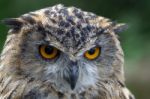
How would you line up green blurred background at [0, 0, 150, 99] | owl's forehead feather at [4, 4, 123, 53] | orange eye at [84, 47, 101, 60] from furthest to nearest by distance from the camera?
green blurred background at [0, 0, 150, 99]
orange eye at [84, 47, 101, 60]
owl's forehead feather at [4, 4, 123, 53]

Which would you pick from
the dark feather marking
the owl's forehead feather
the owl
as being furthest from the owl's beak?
the dark feather marking

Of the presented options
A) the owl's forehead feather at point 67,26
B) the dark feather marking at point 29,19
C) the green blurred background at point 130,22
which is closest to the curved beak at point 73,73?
the owl's forehead feather at point 67,26

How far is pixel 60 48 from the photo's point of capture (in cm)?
605

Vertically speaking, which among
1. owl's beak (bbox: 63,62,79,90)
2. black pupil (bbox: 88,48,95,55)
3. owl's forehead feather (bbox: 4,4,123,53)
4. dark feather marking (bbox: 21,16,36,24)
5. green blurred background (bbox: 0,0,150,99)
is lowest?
owl's beak (bbox: 63,62,79,90)

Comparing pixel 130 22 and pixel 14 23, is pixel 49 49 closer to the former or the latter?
pixel 14 23

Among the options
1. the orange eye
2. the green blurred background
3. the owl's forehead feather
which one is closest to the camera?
the owl's forehead feather

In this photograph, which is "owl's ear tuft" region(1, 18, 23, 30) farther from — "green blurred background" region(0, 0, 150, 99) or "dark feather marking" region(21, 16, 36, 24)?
"green blurred background" region(0, 0, 150, 99)

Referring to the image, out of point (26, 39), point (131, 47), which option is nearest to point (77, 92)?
point (26, 39)

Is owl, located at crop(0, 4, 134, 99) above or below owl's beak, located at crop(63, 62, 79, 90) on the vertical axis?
above

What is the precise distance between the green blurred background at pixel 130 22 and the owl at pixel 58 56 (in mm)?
3814

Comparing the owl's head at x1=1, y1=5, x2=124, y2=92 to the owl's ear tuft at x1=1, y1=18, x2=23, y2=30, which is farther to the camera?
the owl's ear tuft at x1=1, y1=18, x2=23, y2=30

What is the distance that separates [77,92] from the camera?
615cm

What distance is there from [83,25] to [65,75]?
1.26 feet

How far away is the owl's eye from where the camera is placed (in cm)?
607
